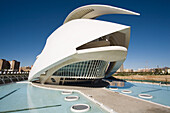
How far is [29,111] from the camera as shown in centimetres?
766

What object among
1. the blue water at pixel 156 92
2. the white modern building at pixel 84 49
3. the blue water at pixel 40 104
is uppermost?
the white modern building at pixel 84 49

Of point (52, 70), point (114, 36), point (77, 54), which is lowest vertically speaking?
point (52, 70)

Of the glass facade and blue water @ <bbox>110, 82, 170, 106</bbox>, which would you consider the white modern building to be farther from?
blue water @ <bbox>110, 82, 170, 106</bbox>

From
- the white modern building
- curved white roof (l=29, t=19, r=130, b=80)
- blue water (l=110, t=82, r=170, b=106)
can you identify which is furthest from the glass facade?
blue water (l=110, t=82, r=170, b=106)

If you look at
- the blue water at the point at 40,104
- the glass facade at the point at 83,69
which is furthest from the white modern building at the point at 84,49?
the blue water at the point at 40,104

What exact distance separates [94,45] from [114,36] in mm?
4121

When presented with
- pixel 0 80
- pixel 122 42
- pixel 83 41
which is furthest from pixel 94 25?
pixel 0 80

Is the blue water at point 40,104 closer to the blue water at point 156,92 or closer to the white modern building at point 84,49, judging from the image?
the white modern building at point 84,49

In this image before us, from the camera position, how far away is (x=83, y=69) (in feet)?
56.6

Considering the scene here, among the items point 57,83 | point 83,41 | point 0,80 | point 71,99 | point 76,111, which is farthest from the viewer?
point 0,80

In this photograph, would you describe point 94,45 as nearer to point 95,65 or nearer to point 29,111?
point 95,65

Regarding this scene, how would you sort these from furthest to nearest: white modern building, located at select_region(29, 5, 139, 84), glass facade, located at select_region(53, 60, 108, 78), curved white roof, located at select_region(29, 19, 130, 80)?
glass facade, located at select_region(53, 60, 108, 78) < white modern building, located at select_region(29, 5, 139, 84) < curved white roof, located at select_region(29, 19, 130, 80)

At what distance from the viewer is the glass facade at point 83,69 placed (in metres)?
17.0

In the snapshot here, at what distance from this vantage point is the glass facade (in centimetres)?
1696
